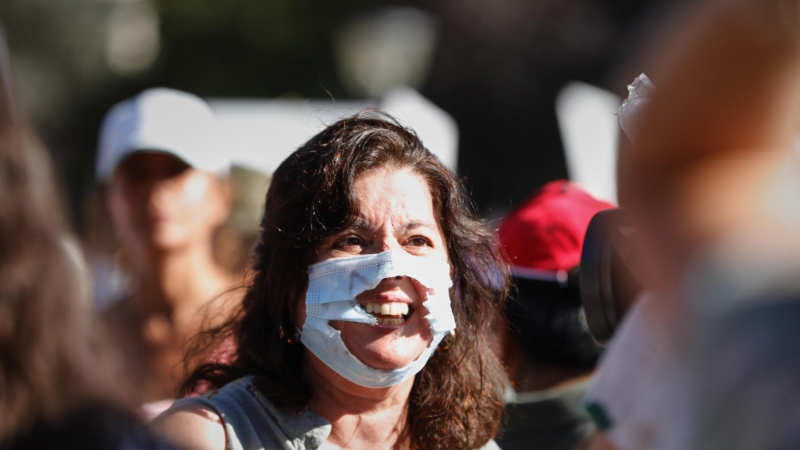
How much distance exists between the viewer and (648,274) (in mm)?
976

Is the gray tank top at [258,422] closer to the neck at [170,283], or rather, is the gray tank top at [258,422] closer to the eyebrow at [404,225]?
the eyebrow at [404,225]

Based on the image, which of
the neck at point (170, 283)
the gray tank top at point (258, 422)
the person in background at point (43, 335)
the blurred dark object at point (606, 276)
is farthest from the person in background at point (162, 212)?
the person in background at point (43, 335)

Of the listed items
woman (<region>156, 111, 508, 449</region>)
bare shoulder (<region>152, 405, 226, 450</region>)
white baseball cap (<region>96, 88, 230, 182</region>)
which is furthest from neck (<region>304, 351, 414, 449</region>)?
white baseball cap (<region>96, 88, 230, 182</region>)

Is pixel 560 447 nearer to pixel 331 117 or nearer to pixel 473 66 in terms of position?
pixel 331 117

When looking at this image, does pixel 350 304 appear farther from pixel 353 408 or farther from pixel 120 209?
pixel 120 209

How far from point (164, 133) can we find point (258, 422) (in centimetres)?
240

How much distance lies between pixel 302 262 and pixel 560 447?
119cm

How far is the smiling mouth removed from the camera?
2082 mm

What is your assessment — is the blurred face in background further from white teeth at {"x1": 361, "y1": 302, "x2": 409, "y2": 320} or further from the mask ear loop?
white teeth at {"x1": 361, "y1": 302, "x2": 409, "y2": 320}

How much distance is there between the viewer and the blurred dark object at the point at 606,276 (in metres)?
2.39

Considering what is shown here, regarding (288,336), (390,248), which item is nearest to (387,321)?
(390,248)

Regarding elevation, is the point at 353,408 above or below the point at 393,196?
below

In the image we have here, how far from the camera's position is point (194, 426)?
191 cm

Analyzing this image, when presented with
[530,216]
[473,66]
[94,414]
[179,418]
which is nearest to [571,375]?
[530,216]
